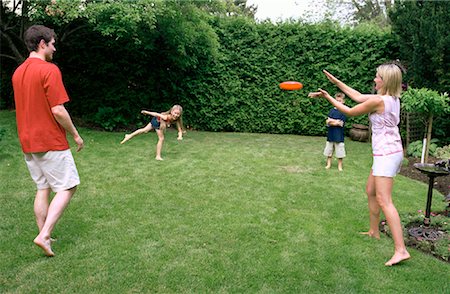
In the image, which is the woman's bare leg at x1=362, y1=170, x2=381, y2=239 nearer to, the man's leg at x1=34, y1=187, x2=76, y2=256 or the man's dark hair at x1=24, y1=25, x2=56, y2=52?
the man's leg at x1=34, y1=187, x2=76, y2=256

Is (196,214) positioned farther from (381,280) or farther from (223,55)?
(223,55)

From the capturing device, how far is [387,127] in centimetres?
342

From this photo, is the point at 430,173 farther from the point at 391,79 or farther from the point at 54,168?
the point at 54,168

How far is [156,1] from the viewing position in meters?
7.94

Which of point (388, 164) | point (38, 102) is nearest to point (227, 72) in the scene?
point (388, 164)

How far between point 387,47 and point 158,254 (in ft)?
33.1

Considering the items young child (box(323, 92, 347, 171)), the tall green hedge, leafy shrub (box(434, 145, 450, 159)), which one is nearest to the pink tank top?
young child (box(323, 92, 347, 171))

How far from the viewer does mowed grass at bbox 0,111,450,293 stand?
2996 millimetres

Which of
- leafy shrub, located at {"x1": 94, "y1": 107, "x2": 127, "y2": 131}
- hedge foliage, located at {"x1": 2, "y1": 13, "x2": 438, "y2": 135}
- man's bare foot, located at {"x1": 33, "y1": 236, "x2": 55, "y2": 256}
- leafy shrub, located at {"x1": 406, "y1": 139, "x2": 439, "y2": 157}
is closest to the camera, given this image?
man's bare foot, located at {"x1": 33, "y1": 236, "x2": 55, "y2": 256}

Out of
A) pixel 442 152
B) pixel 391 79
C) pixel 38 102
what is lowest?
pixel 442 152

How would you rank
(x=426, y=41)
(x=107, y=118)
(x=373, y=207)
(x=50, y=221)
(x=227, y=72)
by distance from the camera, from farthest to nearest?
(x=227, y=72)
(x=107, y=118)
(x=426, y=41)
(x=373, y=207)
(x=50, y=221)

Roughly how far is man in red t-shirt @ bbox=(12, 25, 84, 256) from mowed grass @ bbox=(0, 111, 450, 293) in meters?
0.52

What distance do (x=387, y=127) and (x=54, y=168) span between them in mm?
2945

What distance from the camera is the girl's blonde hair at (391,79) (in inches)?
132
